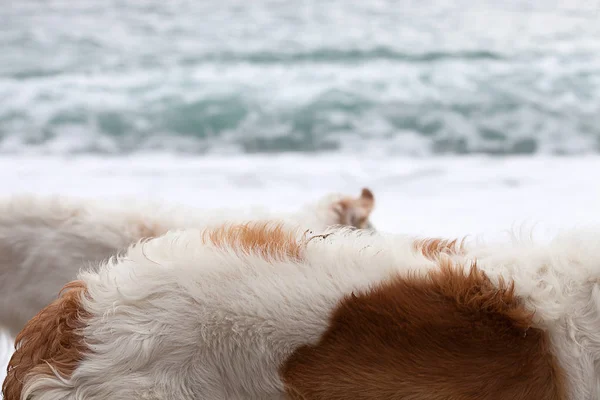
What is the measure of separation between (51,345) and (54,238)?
0.96 meters

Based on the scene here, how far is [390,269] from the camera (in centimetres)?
129

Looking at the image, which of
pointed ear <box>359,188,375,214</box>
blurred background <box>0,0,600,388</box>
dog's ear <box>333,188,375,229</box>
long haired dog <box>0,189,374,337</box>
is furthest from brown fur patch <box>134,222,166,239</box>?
blurred background <box>0,0,600,388</box>

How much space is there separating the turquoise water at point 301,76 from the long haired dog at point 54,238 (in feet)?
8.79

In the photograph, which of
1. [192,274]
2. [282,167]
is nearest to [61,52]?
[282,167]

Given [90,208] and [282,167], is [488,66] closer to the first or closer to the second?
[282,167]

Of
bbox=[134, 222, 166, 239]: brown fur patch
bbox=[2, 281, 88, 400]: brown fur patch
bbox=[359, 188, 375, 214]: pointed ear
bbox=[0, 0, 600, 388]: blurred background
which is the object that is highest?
bbox=[2, 281, 88, 400]: brown fur patch

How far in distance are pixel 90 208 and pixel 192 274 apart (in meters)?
1.07

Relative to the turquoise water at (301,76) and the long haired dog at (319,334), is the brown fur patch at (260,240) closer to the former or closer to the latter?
the long haired dog at (319,334)

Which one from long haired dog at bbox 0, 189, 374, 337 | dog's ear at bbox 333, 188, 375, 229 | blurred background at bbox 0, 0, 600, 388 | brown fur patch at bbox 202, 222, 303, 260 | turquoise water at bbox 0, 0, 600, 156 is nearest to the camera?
brown fur patch at bbox 202, 222, 303, 260

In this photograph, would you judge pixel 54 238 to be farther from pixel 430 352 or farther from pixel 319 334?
pixel 430 352

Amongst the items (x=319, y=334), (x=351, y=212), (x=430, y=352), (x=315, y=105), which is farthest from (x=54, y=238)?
(x=315, y=105)

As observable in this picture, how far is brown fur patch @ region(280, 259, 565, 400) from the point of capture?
119 centimetres

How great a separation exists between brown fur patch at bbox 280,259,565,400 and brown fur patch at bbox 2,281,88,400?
41 cm

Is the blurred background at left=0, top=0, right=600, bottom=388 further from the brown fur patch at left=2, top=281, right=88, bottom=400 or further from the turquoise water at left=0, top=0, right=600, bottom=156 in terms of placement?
the brown fur patch at left=2, top=281, right=88, bottom=400
